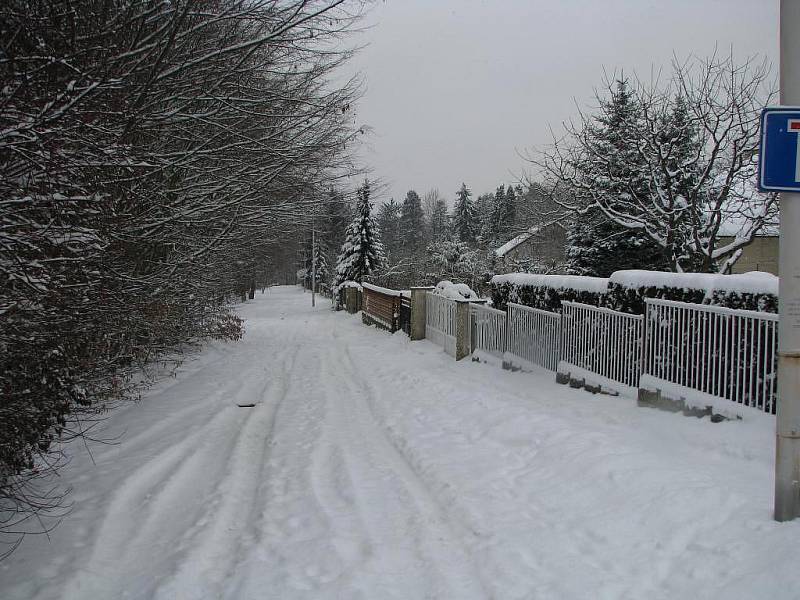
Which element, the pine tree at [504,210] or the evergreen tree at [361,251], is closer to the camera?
the evergreen tree at [361,251]

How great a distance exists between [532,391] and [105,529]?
220 inches

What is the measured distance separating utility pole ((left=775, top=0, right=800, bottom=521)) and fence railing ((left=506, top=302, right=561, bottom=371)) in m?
5.08

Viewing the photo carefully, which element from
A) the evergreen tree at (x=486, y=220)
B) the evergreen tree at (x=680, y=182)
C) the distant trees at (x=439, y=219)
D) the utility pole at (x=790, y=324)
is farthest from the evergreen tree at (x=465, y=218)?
the utility pole at (x=790, y=324)

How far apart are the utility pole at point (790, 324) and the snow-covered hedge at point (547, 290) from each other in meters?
4.33

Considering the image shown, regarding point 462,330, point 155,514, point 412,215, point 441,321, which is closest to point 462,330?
point 462,330

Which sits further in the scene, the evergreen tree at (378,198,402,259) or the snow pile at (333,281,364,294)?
the evergreen tree at (378,198,402,259)

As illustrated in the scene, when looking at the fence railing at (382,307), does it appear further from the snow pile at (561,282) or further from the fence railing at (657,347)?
the fence railing at (657,347)

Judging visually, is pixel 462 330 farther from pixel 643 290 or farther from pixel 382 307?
pixel 382 307

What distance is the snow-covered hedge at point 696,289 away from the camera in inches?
219

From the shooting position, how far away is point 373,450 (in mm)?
5957

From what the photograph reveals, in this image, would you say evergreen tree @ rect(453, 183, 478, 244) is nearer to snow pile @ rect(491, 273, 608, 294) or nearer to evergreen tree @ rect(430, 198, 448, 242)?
evergreen tree @ rect(430, 198, 448, 242)

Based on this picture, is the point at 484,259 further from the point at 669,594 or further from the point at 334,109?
the point at 669,594

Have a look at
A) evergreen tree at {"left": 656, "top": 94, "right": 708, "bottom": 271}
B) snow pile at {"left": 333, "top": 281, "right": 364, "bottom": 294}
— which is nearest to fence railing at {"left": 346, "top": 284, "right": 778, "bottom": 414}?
evergreen tree at {"left": 656, "top": 94, "right": 708, "bottom": 271}

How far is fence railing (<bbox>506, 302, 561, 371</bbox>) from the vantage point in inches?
340
